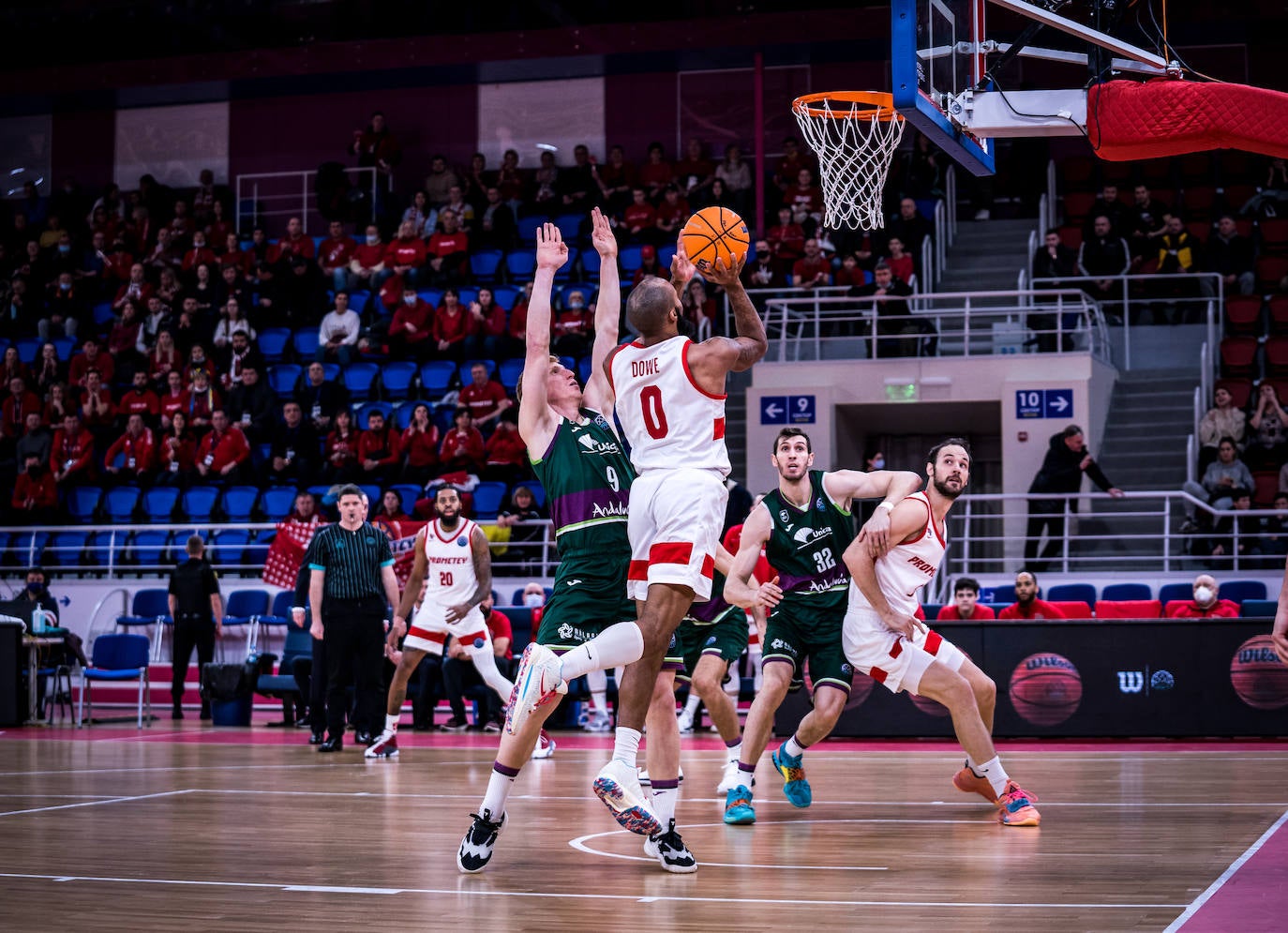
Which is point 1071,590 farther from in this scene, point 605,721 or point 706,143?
point 706,143

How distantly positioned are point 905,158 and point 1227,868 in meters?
18.1

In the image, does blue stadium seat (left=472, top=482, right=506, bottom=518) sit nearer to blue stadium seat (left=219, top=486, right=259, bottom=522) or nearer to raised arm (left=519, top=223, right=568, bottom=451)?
blue stadium seat (left=219, top=486, right=259, bottom=522)

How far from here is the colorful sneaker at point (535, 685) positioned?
602 cm

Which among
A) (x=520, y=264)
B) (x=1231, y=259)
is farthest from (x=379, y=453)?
(x=1231, y=259)

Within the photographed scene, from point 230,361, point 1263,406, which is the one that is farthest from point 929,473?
point 230,361

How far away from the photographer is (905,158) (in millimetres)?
22844

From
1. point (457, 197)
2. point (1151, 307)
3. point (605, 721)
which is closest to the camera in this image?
point (605, 721)

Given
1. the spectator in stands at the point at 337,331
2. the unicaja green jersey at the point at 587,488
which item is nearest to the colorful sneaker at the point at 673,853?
the unicaja green jersey at the point at 587,488

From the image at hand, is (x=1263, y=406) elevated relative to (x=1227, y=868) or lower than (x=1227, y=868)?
elevated

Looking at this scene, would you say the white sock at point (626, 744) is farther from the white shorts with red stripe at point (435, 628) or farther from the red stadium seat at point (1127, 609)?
the red stadium seat at point (1127, 609)

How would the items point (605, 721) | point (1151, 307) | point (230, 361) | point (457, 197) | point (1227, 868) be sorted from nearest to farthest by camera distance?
1. point (1227, 868)
2. point (605, 721)
3. point (1151, 307)
4. point (230, 361)
5. point (457, 197)

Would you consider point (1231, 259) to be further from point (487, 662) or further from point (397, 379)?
point (487, 662)

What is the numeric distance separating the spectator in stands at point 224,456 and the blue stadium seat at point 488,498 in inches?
155

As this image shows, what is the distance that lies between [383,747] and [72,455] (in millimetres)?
11656
